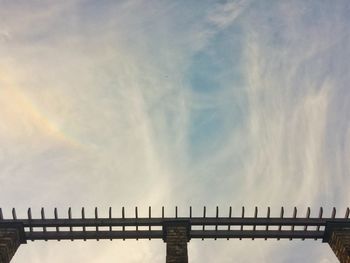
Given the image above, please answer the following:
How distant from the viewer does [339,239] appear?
38.8ft

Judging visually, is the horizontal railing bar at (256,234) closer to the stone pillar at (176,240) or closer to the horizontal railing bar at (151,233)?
the horizontal railing bar at (151,233)

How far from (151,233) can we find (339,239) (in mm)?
5700

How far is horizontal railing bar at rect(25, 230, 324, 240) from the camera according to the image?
12.5m

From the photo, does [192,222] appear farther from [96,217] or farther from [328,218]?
[328,218]

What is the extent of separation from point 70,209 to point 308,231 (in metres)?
7.54

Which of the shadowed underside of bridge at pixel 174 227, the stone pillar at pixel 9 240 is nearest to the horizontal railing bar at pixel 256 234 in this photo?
the shadowed underside of bridge at pixel 174 227

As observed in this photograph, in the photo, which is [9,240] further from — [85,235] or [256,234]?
[256,234]

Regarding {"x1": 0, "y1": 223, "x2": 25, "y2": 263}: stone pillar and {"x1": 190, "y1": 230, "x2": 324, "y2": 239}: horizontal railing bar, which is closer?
{"x1": 0, "y1": 223, "x2": 25, "y2": 263}: stone pillar

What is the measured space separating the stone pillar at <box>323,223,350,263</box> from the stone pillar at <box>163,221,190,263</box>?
440 centimetres

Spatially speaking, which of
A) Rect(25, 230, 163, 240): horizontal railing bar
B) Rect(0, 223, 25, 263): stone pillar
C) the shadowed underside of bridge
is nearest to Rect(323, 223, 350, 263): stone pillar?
the shadowed underside of bridge

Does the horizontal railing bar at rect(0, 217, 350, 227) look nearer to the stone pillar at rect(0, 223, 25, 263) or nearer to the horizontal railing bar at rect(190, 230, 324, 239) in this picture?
the stone pillar at rect(0, 223, 25, 263)

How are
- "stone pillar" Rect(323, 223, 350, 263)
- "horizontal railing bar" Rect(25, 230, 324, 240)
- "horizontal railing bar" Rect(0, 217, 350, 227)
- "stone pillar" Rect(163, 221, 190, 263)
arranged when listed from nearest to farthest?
"stone pillar" Rect(163, 221, 190, 263) → "stone pillar" Rect(323, 223, 350, 263) → "horizontal railing bar" Rect(0, 217, 350, 227) → "horizontal railing bar" Rect(25, 230, 324, 240)

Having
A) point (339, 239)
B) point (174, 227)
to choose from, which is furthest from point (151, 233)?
point (339, 239)

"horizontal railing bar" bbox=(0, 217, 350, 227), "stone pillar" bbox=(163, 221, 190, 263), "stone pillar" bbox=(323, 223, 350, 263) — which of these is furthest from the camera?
"horizontal railing bar" bbox=(0, 217, 350, 227)
